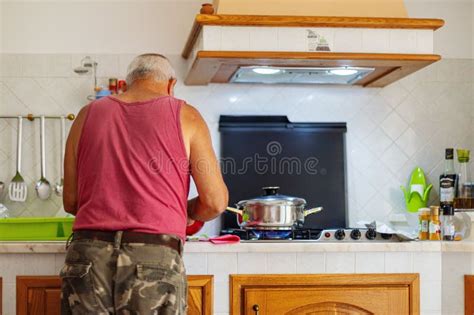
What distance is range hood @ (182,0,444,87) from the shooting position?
3.21 m

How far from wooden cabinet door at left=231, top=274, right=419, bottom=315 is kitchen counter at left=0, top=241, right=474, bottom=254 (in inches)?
3.9

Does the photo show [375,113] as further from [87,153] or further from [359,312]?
[87,153]

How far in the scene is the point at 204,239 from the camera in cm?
283

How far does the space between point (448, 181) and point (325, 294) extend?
1.33 m

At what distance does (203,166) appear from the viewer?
2.25 metres

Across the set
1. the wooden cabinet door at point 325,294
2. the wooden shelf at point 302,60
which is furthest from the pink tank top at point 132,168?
the wooden shelf at point 302,60

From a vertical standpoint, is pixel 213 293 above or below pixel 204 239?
below

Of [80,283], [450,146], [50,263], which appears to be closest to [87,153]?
[80,283]

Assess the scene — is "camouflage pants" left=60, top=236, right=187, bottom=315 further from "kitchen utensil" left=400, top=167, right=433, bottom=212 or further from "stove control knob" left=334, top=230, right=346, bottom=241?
"kitchen utensil" left=400, top=167, right=433, bottom=212

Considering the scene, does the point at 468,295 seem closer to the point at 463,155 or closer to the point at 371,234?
the point at 371,234

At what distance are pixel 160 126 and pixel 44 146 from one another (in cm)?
186

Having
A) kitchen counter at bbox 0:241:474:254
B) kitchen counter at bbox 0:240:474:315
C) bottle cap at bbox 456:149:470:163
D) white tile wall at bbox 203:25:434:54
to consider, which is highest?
white tile wall at bbox 203:25:434:54

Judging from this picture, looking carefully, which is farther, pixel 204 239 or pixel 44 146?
pixel 44 146

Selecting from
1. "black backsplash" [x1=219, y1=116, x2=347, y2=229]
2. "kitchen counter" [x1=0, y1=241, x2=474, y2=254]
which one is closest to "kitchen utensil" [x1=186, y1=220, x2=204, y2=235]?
"kitchen counter" [x1=0, y1=241, x2=474, y2=254]
